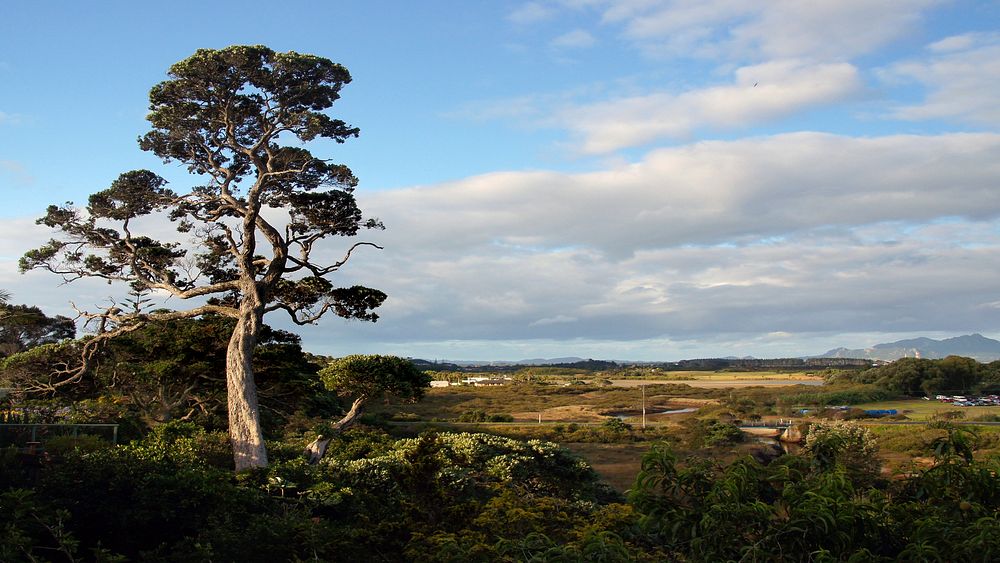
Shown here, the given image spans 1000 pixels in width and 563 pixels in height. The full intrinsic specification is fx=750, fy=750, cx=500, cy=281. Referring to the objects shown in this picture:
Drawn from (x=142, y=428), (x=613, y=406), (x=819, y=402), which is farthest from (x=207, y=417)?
(x=819, y=402)

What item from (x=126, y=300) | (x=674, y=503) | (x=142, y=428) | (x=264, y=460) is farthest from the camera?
(x=142, y=428)

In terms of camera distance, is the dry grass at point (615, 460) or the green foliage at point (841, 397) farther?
the green foliage at point (841, 397)

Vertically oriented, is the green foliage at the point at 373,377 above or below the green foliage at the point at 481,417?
above

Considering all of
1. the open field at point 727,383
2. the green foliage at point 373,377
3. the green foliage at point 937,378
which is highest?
the green foliage at point 373,377

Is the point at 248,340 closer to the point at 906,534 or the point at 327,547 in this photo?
the point at 327,547

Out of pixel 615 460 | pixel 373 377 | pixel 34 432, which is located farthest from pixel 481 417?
pixel 34 432

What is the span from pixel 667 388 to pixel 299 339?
9608 centimetres

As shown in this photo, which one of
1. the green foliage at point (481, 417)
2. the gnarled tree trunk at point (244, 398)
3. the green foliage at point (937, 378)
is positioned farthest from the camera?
the green foliage at point (937, 378)

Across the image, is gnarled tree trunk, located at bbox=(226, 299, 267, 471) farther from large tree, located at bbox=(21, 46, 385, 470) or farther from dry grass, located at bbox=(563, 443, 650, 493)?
dry grass, located at bbox=(563, 443, 650, 493)

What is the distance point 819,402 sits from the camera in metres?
79.4

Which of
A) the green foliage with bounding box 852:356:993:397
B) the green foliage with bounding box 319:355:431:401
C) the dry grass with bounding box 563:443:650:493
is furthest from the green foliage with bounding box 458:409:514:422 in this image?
the green foliage with bounding box 852:356:993:397

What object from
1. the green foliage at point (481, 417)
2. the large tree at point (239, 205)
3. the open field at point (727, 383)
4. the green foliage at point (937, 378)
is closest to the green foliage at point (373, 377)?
the large tree at point (239, 205)

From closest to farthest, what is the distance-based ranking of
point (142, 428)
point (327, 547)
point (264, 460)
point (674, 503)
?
point (674, 503) → point (327, 547) → point (264, 460) → point (142, 428)

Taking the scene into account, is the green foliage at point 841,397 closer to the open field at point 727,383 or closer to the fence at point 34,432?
the open field at point 727,383
